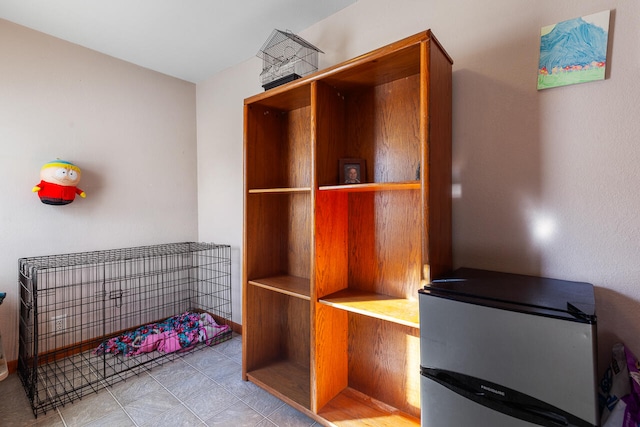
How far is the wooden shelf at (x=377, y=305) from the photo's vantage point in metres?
1.30

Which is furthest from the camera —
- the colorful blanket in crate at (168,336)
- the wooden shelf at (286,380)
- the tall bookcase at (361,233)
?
the colorful blanket in crate at (168,336)

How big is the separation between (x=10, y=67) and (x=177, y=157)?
1.26m

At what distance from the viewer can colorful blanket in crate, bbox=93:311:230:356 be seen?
2.36m

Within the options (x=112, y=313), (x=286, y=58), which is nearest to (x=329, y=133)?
(x=286, y=58)

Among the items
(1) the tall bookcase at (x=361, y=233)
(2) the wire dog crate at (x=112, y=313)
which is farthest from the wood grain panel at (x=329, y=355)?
(2) the wire dog crate at (x=112, y=313)

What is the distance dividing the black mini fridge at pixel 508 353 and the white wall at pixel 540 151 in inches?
5.9

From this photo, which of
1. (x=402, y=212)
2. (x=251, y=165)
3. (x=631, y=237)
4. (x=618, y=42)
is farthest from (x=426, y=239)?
(x=251, y=165)

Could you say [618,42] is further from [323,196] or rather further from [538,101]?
[323,196]

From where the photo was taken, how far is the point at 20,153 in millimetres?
2123

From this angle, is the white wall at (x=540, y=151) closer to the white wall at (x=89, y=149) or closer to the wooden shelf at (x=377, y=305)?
the wooden shelf at (x=377, y=305)

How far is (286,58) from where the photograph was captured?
2053 mm

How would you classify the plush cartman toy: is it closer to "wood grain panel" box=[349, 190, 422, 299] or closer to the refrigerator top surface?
"wood grain panel" box=[349, 190, 422, 299]

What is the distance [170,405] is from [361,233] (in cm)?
151

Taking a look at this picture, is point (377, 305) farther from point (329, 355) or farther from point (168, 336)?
point (168, 336)
